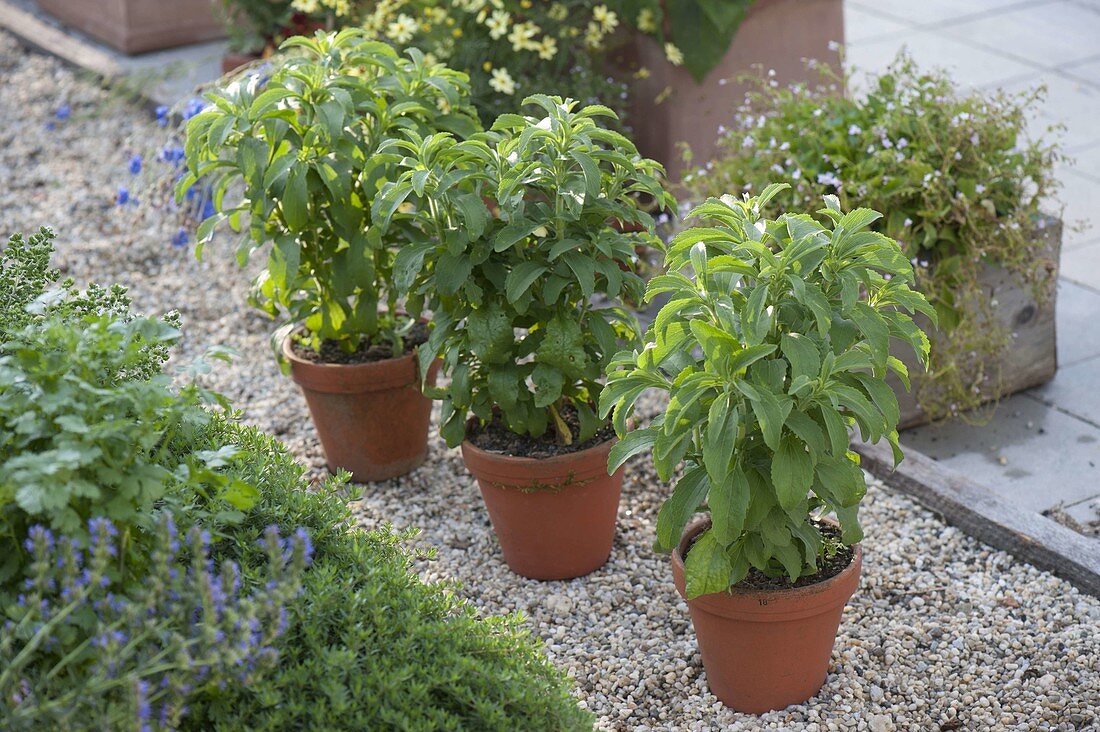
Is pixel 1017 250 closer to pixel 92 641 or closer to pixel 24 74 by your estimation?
pixel 92 641

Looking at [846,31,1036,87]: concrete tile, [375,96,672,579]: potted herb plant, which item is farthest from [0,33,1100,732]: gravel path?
[846,31,1036,87]: concrete tile

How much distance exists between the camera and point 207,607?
73.0 inches

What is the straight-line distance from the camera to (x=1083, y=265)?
15.7 ft

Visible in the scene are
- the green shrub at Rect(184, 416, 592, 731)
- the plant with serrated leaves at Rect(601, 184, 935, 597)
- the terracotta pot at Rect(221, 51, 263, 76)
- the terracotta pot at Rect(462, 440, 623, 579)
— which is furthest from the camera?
the terracotta pot at Rect(221, 51, 263, 76)

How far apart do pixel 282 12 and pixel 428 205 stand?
12.5ft

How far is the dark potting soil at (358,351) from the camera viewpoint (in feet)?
11.8

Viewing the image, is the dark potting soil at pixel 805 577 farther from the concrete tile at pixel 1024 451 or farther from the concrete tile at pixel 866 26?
the concrete tile at pixel 866 26

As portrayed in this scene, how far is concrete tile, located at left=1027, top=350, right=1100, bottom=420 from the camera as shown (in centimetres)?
393

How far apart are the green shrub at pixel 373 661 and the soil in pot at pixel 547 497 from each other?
0.66 metres

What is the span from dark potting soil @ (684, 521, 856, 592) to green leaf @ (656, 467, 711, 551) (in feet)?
0.47

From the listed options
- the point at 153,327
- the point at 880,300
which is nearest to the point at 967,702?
the point at 880,300

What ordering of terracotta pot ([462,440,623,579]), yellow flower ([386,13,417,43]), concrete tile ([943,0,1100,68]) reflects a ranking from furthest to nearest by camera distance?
concrete tile ([943,0,1100,68]), yellow flower ([386,13,417,43]), terracotta pot ([462,440,623,579])

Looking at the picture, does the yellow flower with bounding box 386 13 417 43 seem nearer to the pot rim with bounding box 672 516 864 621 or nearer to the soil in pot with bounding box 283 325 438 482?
the soil in pot with bounding box 283 325 438 482

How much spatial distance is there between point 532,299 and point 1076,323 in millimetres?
2457
